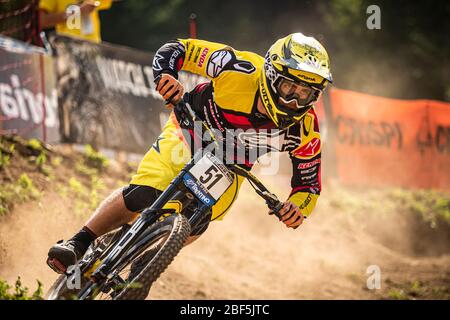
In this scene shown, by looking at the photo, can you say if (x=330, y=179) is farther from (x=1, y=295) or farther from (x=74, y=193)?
(x=1, y=295)

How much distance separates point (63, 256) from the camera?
570 cm

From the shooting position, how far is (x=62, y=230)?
862 centimetres

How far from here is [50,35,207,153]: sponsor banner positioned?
35.5 feet

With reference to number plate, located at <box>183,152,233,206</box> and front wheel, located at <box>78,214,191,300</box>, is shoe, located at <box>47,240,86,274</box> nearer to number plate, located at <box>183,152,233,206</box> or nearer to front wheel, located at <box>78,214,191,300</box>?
front wheel, located at <box>78,214,191,300</box>

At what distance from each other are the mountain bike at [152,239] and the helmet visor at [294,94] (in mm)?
629

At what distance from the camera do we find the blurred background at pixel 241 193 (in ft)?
30.0

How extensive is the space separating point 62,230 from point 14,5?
4.03 metres

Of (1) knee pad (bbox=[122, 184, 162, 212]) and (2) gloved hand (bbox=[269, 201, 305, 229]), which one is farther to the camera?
(1) knee pad (bbox=[122, 184, 162, 212])

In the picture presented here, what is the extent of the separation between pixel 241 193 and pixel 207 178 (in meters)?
7.12

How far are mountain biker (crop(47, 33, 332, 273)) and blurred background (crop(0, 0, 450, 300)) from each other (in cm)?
98

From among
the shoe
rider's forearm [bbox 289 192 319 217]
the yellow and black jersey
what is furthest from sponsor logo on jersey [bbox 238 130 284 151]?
the shoe

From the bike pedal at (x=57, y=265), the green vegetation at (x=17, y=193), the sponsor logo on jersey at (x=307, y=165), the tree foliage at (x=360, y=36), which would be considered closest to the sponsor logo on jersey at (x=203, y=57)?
the sponsor logo on jersey at (x=307, y=165)

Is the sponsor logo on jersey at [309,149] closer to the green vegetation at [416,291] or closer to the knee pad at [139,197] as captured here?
the knee pad at [139,197]

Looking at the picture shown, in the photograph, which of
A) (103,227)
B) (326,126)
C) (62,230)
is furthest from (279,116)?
(326,126)
